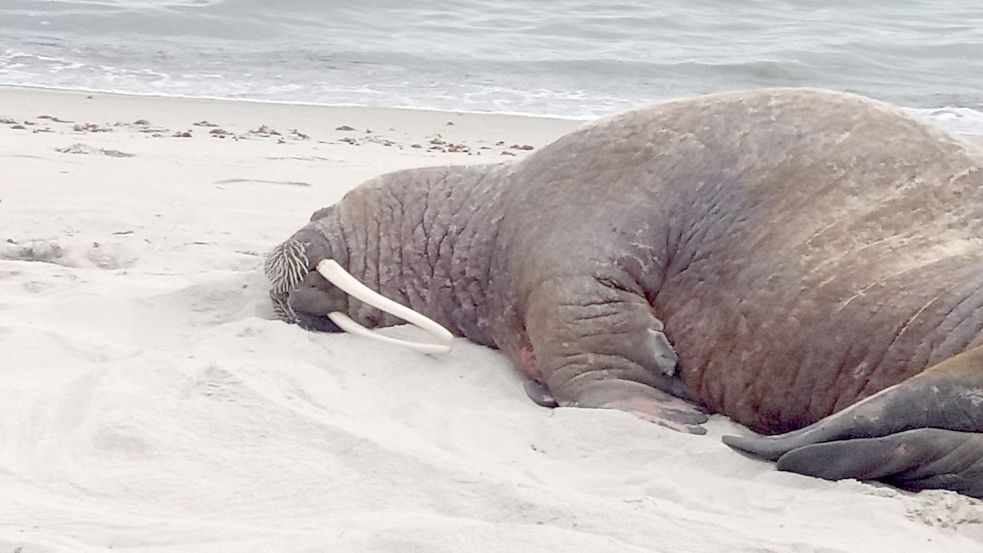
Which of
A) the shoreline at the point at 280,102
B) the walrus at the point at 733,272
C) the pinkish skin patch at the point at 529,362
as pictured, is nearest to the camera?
the walrus at the point at 733,272

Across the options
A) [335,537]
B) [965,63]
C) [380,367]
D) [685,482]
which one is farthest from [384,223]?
[965,63]

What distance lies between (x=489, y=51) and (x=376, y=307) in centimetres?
1153

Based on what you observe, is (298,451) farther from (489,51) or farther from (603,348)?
(489,51)

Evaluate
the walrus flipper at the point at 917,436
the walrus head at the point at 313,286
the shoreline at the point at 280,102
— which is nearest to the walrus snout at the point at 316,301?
the walrus head at the point at 313,286

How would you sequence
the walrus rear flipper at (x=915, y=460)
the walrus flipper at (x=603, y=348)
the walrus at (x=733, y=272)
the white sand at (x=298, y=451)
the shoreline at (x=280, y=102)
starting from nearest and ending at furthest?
the white sand at (x=298, y=451), the walrus rear flipper at (x=915, y=460), the walrus at (x=733, y=272), the walrus flipper at (x=603, y=348), the shoreline at (x=280, y=102)

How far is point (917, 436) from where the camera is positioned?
10.6 ft

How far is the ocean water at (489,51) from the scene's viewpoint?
1339 cm

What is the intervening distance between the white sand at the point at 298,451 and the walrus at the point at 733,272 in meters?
0.15

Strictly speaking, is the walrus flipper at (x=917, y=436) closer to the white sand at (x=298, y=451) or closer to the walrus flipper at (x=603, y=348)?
the white sand at (x=298, y=451)

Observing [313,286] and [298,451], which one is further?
[313,286]

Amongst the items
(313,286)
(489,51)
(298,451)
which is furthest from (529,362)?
(489,51)

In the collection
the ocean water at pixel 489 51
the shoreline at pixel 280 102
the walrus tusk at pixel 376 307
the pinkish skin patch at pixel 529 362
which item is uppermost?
the walrus tusk at pixel 376 307

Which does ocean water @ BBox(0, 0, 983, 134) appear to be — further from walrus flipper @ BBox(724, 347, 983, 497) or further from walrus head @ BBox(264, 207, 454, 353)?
walrus flipper @ BBox(724, 347, 983, 497)

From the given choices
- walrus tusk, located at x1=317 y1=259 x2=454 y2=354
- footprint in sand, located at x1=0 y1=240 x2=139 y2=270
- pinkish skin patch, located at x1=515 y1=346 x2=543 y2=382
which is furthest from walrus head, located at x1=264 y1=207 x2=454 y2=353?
footprint in sand, located at x1=0 y1=240 x2=139 y2=270
